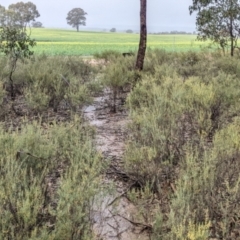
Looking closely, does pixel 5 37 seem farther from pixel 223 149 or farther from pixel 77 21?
pixel 77 21

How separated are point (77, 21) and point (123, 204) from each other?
432ft

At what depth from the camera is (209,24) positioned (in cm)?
1781

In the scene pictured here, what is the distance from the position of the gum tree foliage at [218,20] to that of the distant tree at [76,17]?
116 meters

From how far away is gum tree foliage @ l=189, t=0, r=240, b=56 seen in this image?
57.0 ft

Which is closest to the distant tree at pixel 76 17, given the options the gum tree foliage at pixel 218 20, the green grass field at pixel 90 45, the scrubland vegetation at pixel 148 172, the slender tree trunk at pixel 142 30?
the green grass field at pixel 90 45

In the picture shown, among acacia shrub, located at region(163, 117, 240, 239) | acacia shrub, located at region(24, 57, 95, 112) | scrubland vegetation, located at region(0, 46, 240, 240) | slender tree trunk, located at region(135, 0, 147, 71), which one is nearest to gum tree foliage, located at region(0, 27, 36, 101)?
acacia shrub, located at region(24, 57, 95, 112)

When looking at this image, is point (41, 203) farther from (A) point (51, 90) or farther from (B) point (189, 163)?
(A) point (51, 90)

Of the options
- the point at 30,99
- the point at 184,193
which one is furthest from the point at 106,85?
the point at 184,193

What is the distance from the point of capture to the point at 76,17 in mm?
130875

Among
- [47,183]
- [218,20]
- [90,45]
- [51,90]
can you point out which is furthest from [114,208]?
[90,45]

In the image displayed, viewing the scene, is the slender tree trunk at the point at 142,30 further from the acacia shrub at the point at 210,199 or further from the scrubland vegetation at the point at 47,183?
the acacia shrub at the point at 210,199

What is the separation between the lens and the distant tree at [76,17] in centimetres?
13038

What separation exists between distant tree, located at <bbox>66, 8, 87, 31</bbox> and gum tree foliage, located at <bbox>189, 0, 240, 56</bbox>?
380ft

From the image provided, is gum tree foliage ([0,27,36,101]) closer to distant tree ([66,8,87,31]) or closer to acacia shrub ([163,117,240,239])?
acacia shrub ([163,117,240,239])
